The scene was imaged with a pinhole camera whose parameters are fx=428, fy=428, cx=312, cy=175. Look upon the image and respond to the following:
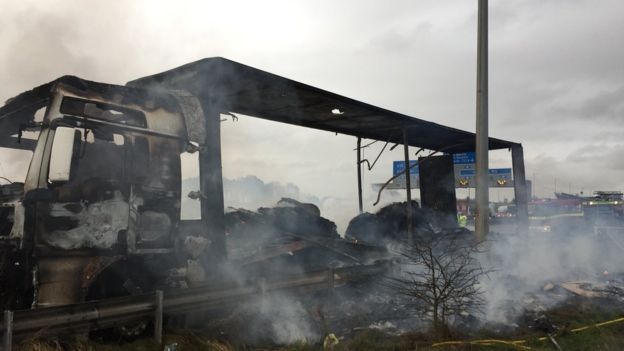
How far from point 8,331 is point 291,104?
620cm

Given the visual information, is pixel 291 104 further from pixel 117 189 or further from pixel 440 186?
pixel 440 186

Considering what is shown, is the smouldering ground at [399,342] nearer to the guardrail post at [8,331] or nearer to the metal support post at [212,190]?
the guardrail post at [8,331]

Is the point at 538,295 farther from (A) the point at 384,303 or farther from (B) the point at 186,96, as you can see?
(B) the point at 186,96

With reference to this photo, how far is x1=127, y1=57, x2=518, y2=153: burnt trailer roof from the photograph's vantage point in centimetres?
612

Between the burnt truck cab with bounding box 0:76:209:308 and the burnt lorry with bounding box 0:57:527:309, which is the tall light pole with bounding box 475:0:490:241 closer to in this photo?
the burnt lorry with bounding box 0:57:527:309

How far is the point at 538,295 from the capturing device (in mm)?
8531

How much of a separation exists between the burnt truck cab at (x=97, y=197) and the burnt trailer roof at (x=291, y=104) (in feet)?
2.35

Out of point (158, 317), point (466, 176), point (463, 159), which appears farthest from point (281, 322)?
point (466, 176)

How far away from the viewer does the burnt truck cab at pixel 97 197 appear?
4191 millimetres

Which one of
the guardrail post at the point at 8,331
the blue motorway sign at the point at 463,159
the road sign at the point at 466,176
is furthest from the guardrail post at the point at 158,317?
the road sign at the point at 466,176

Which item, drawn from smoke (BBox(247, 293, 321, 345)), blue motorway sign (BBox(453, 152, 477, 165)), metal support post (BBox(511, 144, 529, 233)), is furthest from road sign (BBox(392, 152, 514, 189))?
smoke (BBox(247, 293, 321, 345))

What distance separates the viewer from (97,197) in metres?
4.53

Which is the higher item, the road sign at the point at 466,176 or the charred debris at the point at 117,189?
the road sign at the point at 466,176

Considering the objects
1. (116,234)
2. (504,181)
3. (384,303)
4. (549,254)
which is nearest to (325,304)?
(384,303)
